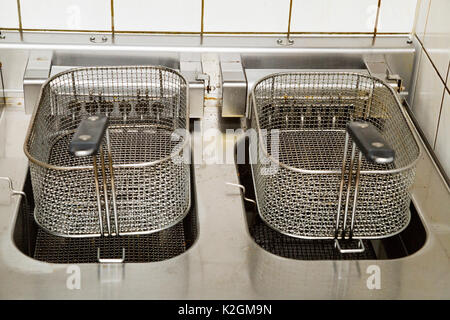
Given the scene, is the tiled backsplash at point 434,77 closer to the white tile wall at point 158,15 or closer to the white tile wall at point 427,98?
the white tile wall at point 427,98

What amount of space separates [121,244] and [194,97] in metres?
0.40

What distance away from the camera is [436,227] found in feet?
4.47

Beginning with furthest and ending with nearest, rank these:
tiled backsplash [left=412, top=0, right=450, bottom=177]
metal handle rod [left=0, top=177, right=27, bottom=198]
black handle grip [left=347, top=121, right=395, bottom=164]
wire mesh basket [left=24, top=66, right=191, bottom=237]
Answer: tiled backsplash [left=412, top=0, right=450, bottom=177] → metal handle rod [left=0, top=177, right=27, bottom=198] → wire mesh basket [left=24, top=66, right=191, bottom=237] → black handle grip [left=347, top=121, right=395, bottom=164]

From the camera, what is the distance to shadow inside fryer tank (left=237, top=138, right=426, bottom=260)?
54.0 inches

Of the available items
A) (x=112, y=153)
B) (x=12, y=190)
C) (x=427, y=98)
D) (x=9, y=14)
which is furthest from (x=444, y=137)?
(x=9, y=14)

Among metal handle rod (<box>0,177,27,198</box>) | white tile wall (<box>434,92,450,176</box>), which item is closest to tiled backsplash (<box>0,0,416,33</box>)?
white tile wall (<box>434,92,450,176</box>)

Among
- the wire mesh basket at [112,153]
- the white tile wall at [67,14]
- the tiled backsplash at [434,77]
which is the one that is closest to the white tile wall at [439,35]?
the tiled backsplash at [434,77]

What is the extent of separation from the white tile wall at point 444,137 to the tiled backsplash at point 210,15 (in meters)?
0.33

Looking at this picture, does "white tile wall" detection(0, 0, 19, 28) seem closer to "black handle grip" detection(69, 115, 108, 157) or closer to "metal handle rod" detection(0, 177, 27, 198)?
"metal handle rod" detection(0, 177, 27, 198)

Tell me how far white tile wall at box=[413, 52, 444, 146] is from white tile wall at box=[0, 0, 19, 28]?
2.94 feet
